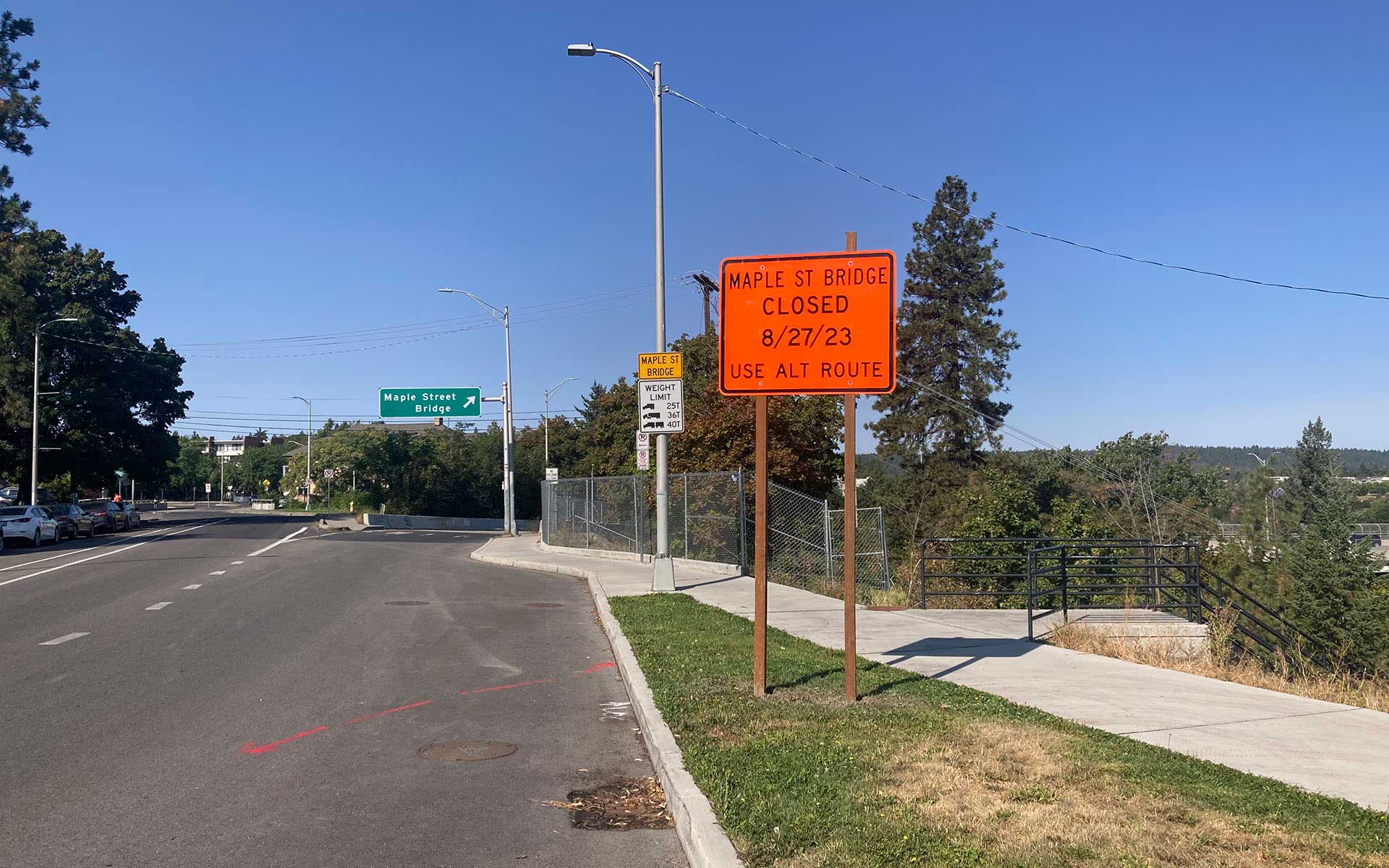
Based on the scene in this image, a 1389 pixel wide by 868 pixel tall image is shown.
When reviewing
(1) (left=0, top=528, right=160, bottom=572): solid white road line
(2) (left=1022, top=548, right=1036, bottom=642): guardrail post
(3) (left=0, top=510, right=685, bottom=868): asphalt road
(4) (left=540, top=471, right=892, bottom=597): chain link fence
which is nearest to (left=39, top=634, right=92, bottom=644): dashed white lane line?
(3) (left=0, top=510, right=685, bottom=868): asphalt road

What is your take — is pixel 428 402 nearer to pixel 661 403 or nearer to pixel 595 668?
pixel 661 403

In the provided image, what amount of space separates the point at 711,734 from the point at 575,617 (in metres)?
8.98

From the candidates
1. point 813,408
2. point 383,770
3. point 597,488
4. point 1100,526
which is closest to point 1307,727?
point 383,770

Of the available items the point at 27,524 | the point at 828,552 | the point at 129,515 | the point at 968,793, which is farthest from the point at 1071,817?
the point at 129,515

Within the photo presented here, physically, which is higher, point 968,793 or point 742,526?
point 742,526

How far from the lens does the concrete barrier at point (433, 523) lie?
204ft

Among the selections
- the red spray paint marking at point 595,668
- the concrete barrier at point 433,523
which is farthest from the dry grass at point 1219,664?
the concrete barrier at point 433,523

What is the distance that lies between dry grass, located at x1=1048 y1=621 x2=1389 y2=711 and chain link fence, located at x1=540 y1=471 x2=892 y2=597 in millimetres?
7032

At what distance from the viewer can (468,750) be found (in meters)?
7.69

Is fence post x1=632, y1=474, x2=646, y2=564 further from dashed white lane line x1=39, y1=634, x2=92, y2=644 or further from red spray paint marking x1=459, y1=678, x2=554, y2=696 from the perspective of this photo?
red spray paint marking x1=459, y1=678, x2=554, y2=696

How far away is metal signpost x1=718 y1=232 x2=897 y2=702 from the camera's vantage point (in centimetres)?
888

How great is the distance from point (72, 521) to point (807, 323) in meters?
42.4

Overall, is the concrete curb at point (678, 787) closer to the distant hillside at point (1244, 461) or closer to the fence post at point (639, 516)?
the fence post at point (639, 516)

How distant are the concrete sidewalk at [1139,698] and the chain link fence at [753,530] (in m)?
5.43
